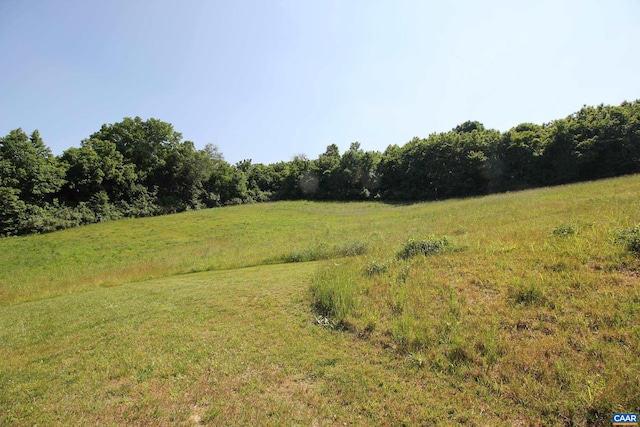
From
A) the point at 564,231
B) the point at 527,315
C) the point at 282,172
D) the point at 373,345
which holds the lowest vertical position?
the point at 373,345

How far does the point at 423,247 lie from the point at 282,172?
6436 cm

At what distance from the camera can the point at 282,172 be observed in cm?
A: 7219

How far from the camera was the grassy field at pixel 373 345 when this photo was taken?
4164mm

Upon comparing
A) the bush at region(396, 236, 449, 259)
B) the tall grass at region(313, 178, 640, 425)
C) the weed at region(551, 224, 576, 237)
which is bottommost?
the tall grass at region(313, 178, 640, 425)

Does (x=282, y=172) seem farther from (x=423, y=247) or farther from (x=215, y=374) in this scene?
(x=215, y=374)

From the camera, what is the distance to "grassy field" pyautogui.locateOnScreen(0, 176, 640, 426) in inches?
164

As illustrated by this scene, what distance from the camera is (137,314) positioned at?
947cm

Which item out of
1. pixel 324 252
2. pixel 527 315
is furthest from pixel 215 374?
pixel 324 252

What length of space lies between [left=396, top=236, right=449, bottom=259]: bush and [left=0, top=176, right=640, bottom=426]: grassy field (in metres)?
0.18

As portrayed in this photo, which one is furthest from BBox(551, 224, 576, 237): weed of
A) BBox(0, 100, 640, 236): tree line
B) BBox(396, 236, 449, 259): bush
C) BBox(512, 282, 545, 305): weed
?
BBox(0, 100, 640, 236): tree line

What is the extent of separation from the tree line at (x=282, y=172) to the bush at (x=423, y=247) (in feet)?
140

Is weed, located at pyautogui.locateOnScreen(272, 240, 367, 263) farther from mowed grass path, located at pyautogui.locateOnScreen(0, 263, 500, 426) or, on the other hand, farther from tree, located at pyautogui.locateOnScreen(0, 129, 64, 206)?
tree, located at pyautogui.locateOnScreen(0, 129, 64, 206)

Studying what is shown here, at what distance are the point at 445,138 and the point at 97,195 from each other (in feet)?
200

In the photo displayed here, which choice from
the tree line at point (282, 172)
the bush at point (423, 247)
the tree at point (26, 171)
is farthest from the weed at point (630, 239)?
the tree at point (26, 171)
